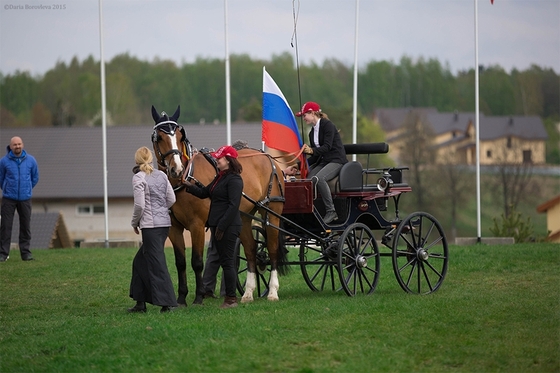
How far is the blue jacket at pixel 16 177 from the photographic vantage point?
16359mm

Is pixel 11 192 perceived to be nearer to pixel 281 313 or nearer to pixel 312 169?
pixel 312 169

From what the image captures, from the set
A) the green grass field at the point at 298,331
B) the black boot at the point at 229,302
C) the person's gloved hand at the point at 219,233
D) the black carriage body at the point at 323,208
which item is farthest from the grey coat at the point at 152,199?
the black carriage body at the point at 323,208

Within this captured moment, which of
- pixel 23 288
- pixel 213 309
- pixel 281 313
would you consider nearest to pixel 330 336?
pixel 281 313

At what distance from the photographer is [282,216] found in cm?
1211

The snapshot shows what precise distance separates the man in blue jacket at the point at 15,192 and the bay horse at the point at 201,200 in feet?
18.9

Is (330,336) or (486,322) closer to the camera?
(330,336)

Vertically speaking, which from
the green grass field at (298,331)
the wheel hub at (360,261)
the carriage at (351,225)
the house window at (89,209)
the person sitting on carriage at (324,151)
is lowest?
the house window at (89,209)

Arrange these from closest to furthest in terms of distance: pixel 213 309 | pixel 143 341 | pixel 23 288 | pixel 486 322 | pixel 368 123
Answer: pixel 143 341 → pixel 486 322 → pixel 213 309 → pixel 23 288 → pixel 368 123

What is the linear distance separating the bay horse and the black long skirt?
586mm

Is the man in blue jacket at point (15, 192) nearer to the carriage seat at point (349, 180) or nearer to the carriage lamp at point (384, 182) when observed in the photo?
the carriage seat at point (349, 180)

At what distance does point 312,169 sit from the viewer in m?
12.6

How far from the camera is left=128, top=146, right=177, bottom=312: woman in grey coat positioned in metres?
10.7

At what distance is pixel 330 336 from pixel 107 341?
2243 millimetres

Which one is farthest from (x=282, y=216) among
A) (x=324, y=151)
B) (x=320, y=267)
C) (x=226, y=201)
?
(x=320, y=267)
